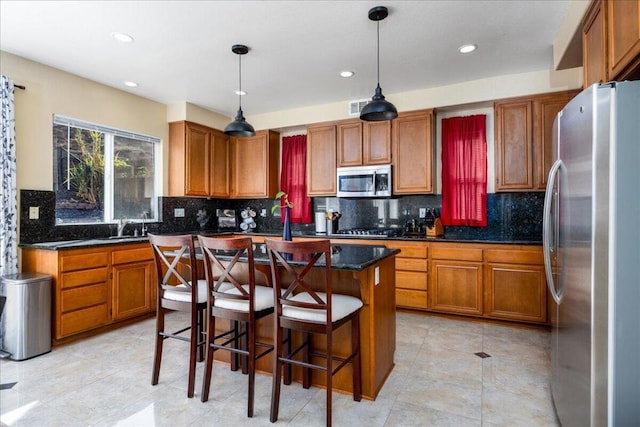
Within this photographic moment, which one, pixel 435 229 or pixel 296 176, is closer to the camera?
pixel 435 229

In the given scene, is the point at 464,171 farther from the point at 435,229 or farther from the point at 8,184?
the point at 8,184

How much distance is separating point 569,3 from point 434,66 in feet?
4.13

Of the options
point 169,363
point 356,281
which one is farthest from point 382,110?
point 169,363

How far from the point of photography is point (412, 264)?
406 centimetres

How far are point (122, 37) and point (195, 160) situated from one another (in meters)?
2.13

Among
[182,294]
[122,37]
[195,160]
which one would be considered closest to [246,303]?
[182,294]

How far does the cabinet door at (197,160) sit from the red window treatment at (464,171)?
3.32m

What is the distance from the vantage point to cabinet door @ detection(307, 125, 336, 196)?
4879 millimetres

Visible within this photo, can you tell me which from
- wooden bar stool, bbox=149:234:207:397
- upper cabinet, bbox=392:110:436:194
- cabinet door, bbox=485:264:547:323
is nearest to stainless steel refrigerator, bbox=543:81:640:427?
wooden bar stool, bbox=149:234:207:397

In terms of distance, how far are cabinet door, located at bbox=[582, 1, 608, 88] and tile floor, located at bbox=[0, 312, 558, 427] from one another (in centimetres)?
205

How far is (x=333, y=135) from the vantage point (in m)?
4.87

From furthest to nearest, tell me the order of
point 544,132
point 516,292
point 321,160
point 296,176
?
point 296,176
point 321,160
point 544,132
point 516,292

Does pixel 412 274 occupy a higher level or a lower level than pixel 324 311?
lower

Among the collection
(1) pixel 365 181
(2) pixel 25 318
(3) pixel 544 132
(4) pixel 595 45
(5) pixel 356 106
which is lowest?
(2) pixel 25 318
